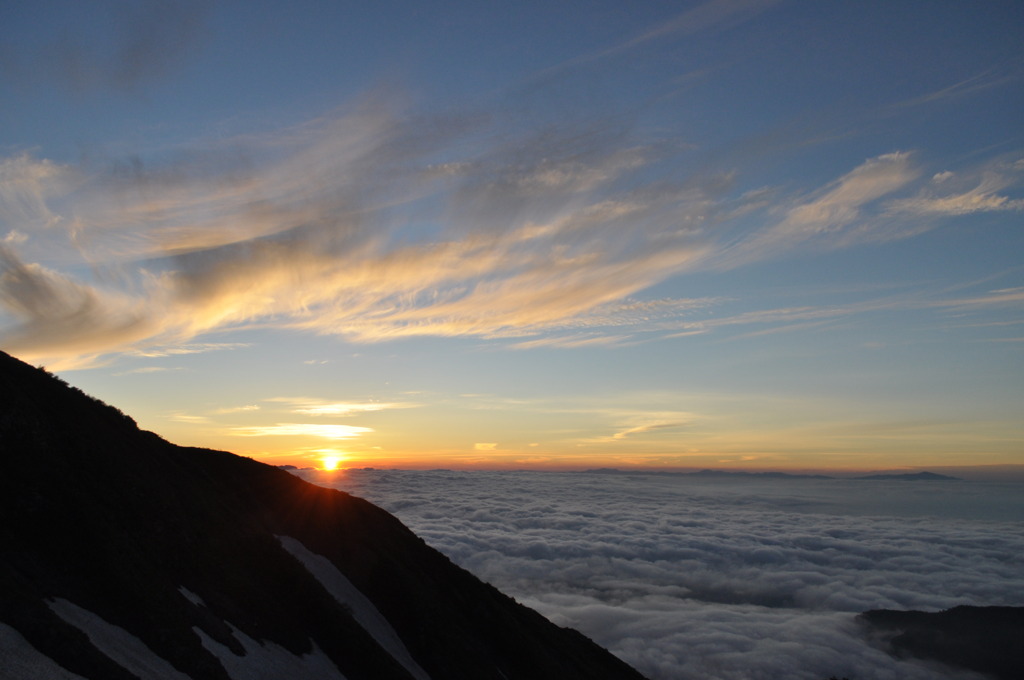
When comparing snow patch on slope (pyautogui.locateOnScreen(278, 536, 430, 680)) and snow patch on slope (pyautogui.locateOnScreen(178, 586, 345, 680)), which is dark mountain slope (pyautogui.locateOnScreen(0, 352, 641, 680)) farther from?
snow patch on slope (pyautogui.locateOnScreen(278, 536, 430, 680))

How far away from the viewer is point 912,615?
18500cm

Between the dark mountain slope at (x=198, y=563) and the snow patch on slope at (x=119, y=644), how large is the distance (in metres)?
0.34

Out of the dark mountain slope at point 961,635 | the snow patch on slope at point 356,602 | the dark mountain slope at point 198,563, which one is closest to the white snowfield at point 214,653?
the snow patch on slope at point 356,602

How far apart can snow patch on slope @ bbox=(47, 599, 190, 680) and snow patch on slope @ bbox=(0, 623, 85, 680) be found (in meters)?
2.33

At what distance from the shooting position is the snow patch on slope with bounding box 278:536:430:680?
3572cm

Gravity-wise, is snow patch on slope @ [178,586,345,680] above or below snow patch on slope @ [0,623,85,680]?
below

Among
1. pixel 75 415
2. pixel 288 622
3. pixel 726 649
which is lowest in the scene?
pixel 726 649

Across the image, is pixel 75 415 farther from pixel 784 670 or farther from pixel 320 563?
pixel 784 670

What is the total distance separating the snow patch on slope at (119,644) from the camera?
16.9 m

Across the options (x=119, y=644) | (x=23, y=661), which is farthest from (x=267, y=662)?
(x=23, y=661)

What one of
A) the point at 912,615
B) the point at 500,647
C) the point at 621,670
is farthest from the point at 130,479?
the point at 912,615

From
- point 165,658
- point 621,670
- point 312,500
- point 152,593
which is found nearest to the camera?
point 165,658

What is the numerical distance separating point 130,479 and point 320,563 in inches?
614

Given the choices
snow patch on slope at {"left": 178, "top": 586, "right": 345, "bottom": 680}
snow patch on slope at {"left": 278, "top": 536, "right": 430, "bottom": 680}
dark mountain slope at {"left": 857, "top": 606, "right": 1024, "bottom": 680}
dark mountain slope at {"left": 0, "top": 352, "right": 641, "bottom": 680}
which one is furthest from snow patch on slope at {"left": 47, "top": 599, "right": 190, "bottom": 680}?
dark mountain slope at {"left": 857, "top": 606, "right": 1024, "bottom": 680}
